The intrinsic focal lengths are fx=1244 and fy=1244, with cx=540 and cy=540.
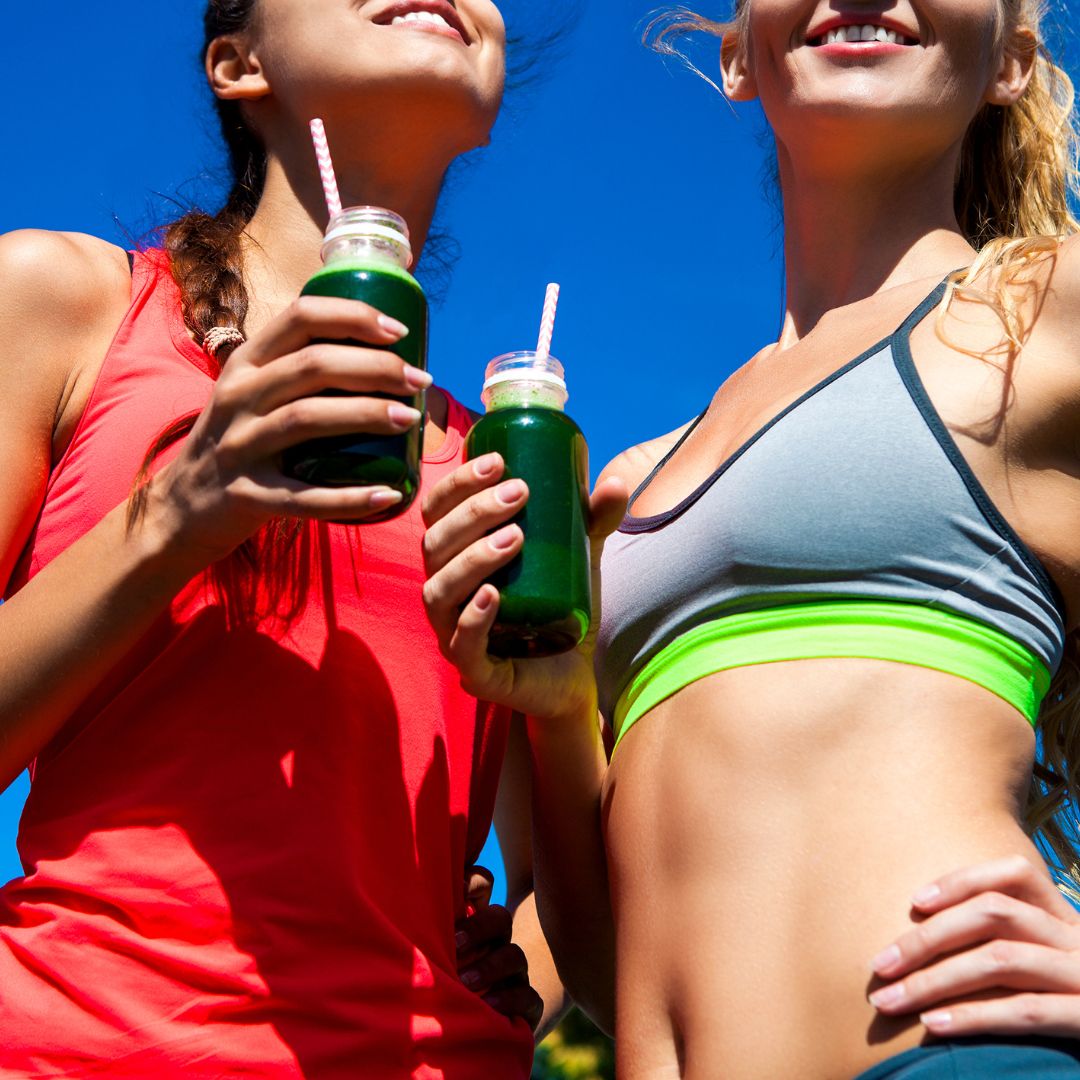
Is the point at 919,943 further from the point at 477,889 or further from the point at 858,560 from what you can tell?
the point at 477,889

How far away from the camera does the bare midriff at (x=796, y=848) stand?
1.65 m

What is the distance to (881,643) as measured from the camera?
188 cm

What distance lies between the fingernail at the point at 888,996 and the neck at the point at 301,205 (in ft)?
5.58

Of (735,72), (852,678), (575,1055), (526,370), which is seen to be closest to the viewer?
(852,678)

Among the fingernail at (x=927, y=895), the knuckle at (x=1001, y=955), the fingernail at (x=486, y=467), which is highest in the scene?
the fingernail at (x=486, y=467)

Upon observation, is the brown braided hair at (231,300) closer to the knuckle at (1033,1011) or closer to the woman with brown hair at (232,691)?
the woman with brown hair at (232,691)

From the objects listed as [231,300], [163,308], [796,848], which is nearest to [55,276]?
[163,308]

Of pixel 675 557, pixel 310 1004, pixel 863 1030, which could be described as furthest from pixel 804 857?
pixel 310 1004

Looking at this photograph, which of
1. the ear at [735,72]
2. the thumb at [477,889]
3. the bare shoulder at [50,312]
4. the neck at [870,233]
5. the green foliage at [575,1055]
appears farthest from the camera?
the green foliage at [575,1055]

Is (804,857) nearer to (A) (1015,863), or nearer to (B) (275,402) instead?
(A) (1015,863)

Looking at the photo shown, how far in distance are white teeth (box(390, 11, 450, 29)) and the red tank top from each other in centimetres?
77

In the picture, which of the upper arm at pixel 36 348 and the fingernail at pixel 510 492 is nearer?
the fingernail at pixel 510 492

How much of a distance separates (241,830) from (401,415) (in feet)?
2.43

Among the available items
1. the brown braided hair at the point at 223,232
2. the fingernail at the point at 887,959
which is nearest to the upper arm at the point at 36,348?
the brown braided hair at the point at 223,232
